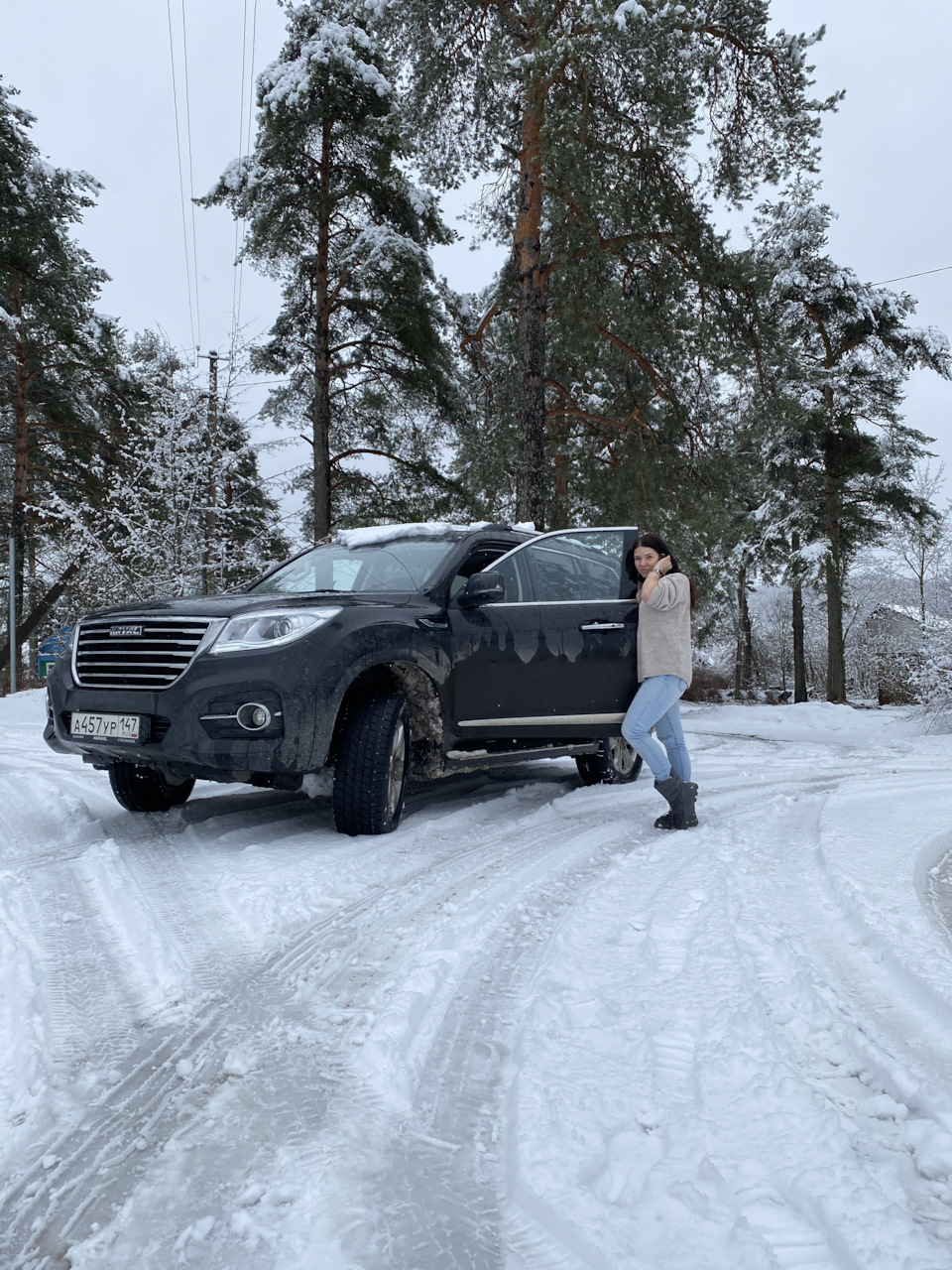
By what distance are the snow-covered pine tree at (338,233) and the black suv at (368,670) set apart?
940 centimetres

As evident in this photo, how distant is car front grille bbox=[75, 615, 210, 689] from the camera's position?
3.96 metres

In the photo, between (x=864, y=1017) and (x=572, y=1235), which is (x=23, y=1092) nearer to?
(x=572, y=1235)

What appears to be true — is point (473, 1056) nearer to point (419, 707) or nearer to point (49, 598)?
point (419, 707)

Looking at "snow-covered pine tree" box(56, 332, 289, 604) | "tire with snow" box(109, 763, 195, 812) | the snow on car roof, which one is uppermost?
"snow-covered pine tree" box(56, 332, 289, 604)

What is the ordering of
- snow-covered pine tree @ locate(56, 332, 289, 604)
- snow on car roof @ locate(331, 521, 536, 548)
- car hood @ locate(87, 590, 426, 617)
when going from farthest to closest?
1. snow-covered pine tree @ locate(56, 332, 289, 604)
2. snow on car roof @ locate(331, 521, 536, 548)
3. car hood @ locate(87, 590, 426, 617)

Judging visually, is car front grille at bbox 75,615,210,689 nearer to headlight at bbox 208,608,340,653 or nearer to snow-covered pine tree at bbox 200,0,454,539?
headlight at bbox 208,608,340,653

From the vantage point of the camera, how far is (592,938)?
277cm

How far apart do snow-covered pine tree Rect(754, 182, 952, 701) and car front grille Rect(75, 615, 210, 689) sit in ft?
57.0

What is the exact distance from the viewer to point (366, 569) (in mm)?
5227

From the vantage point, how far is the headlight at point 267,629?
3.91 metres

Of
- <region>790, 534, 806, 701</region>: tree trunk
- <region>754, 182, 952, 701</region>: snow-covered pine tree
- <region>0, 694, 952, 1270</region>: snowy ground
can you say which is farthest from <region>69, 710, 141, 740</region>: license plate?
<region>790, 534, 806, 701</region>: tree trunk

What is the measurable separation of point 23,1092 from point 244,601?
8.73ft

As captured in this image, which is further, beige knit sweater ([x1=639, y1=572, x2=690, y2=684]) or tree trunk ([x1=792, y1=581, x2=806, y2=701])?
tree trunk ([x1=792, y1=581, x2=806, y2=701])

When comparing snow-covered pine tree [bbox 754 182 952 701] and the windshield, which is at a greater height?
snow-covered pine tree [bbox 754 182 952 701]
